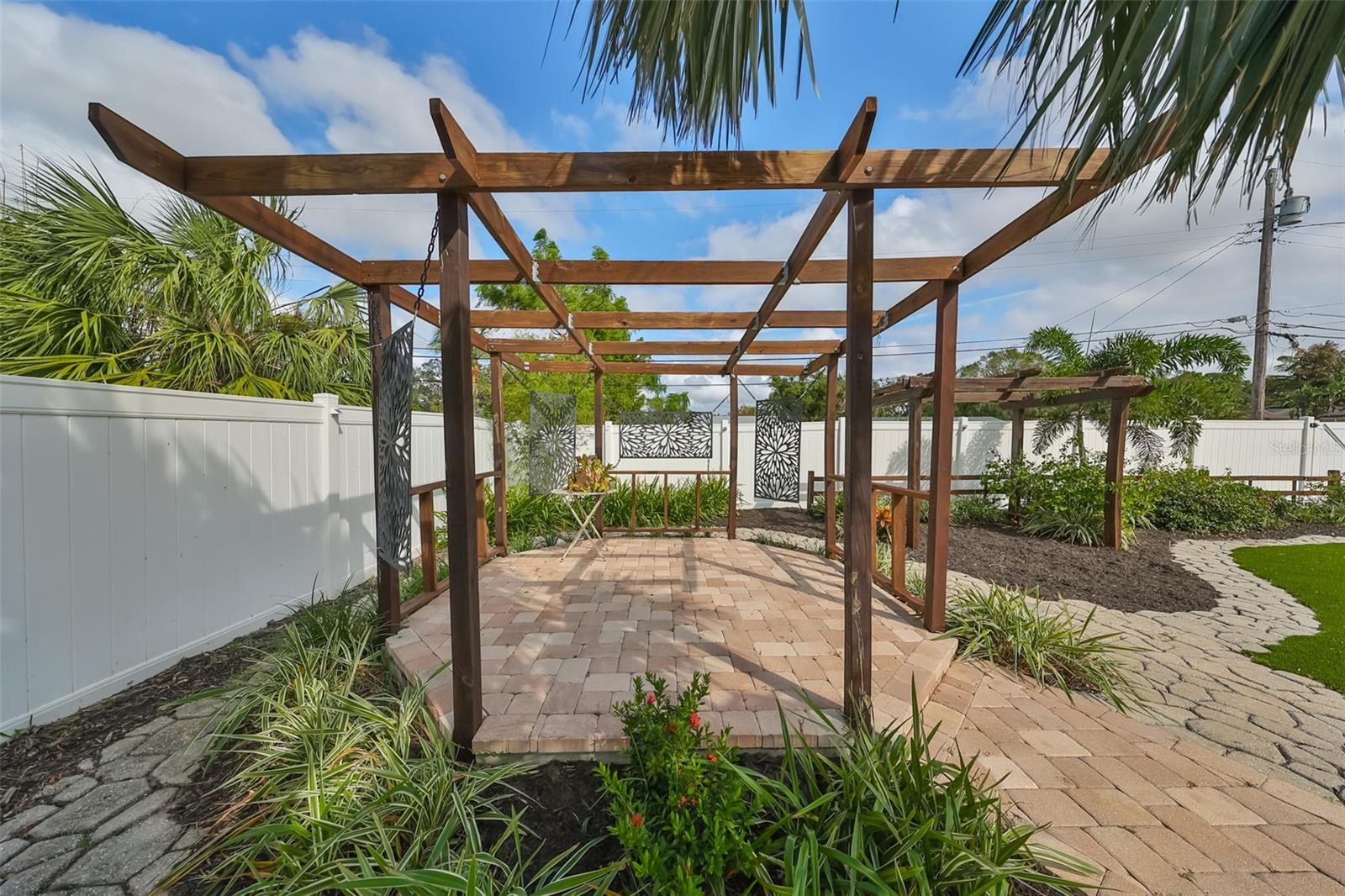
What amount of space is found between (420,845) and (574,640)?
4.26 ft

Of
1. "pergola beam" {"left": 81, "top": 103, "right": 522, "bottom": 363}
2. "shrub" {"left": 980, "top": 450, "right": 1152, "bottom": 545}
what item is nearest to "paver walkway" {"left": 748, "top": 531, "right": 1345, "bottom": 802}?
"shrub" {"left": 980, "top": 450, "right": 1152, "bottom": 545}

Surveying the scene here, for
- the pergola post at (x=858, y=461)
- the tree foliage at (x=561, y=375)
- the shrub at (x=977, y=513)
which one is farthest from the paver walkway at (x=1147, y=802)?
the tree foliage at (x=561, y=375)

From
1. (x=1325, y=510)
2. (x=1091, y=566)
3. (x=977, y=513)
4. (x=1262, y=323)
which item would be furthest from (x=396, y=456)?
(x=1262, y=323)

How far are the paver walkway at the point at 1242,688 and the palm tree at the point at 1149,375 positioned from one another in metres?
3.48

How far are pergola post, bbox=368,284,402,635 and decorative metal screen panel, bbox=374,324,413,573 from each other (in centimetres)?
39

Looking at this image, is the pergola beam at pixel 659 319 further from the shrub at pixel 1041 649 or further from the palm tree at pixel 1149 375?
the palm tree at pixel 1149 375

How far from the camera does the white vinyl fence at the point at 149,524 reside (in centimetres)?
190

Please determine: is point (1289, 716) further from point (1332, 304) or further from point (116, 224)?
point (1332, 304)

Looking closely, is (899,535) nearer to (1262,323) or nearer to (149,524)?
(149,524)

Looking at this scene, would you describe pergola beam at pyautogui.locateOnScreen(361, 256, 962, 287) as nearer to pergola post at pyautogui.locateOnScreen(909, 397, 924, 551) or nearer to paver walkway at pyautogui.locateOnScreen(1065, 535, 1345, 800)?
paver walkway at pyautogui.locateOnScreen(1065, 535, 1345, 800)

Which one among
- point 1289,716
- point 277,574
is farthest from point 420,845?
point 1289,716

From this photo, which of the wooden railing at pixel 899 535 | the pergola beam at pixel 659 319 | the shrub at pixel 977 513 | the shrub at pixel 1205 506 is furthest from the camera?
the shrub at pixel 977 513

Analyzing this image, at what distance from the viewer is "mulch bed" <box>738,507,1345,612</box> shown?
4074 mm

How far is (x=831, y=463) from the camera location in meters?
4.95
